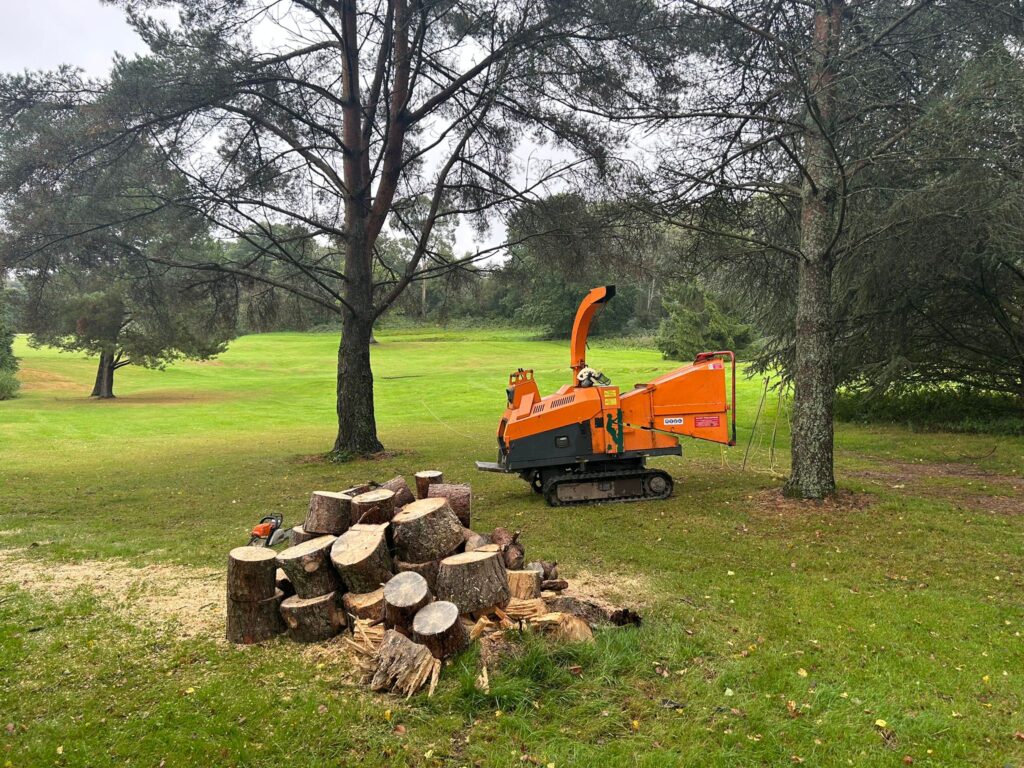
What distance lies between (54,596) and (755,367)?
1581 centimetres

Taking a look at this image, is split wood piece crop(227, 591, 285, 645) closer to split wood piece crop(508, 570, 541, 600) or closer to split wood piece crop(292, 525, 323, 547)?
split wood piece crop(292, 525, 323, 547)

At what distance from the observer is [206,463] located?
47.8 ft

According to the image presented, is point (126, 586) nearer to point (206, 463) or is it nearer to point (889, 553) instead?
point (889, 553)

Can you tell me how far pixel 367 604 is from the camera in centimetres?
463

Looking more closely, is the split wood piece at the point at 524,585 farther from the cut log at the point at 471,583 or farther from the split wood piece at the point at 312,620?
the split wood piece at the point at 312,620

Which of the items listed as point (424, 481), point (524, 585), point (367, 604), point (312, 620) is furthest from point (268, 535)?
point (524, 585)

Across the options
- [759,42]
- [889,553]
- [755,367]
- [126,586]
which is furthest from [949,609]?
[755,367]

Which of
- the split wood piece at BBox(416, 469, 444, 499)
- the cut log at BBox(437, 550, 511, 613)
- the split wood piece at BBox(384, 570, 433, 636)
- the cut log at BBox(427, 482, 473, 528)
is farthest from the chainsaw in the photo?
the cut log at BBox(437, 550, 511, 613)

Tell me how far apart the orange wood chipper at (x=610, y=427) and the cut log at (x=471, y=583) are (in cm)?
448

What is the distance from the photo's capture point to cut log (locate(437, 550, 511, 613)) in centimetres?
455

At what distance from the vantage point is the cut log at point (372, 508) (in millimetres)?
5449

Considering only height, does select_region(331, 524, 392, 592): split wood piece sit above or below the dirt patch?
above

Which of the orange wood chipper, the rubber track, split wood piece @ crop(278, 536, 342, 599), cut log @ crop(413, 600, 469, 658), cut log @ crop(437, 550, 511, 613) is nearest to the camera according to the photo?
cut log @ crop(413, 600, 469, 658)

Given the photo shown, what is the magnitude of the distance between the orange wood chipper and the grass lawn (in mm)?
557
